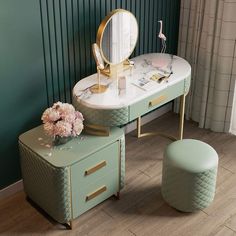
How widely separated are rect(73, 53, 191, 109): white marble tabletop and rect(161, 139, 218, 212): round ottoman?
0.41 m

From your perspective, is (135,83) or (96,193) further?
(135,83)

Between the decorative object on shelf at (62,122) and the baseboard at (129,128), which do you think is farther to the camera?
the baseboard at (129,128)

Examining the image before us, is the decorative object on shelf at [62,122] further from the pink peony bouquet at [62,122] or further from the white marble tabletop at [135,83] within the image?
the white marble tabletop at [135,83]

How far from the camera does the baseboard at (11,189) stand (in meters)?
2.98

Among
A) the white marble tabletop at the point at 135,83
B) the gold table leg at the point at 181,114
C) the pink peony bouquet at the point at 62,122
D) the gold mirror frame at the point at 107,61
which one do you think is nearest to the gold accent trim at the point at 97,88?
the white marble tabletop at the point at 135,83

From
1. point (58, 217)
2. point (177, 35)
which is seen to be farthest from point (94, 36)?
point (58, 217)

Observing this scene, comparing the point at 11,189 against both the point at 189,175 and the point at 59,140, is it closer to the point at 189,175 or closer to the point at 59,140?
the point at 59,140

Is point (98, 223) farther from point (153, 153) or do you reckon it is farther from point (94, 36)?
point (94, 36)

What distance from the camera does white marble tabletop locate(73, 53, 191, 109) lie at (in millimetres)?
2750

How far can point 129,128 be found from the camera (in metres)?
3.69

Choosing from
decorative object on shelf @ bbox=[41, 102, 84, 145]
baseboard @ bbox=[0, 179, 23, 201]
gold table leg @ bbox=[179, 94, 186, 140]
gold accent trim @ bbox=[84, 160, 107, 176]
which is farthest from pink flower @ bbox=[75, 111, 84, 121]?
gold table leg @ bbox=[179, 94, 186, 140]

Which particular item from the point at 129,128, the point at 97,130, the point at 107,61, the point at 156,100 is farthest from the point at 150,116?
the point at 97,130

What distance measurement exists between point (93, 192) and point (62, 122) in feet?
1.64

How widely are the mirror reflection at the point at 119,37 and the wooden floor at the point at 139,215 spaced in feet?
2.67
